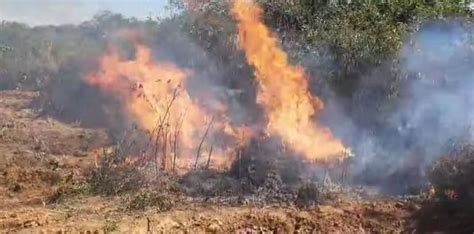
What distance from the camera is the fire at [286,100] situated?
15.5 meters

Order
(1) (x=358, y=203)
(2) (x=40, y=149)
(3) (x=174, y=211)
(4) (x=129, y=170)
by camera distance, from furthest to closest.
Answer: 1. (2) (x=40, y=149)
2. (4) (x=129, y=170)
3. (1) (x=358, y=203)
4. (3) (x=174, y=211)

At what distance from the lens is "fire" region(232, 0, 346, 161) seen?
15.5 m

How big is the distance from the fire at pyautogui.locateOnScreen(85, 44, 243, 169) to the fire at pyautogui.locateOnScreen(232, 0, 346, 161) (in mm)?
1657

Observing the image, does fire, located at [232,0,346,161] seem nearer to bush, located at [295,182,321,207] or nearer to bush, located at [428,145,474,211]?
bush, located at [295,182,321,207]

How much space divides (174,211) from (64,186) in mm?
2853

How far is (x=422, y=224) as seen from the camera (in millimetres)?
12031

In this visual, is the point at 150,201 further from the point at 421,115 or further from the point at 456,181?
the point at 421,115

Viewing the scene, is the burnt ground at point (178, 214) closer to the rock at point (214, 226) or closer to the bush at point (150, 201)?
the rock at point (214, 226)

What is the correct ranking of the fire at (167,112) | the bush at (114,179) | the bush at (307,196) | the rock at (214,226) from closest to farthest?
the rock at (214,226) < the bush at (307,196) < the bush at (114,179) < the fire at (167,112)

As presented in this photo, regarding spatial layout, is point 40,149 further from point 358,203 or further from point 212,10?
point 358,203

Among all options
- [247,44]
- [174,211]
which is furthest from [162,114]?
[174,211]

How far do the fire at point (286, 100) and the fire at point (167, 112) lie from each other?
166 centimetres

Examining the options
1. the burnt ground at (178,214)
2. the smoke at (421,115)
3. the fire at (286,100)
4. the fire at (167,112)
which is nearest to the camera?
the burnt ground at (178,214)

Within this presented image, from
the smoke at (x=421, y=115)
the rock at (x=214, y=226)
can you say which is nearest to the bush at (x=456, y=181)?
the smoke at (x=421, y=115)
